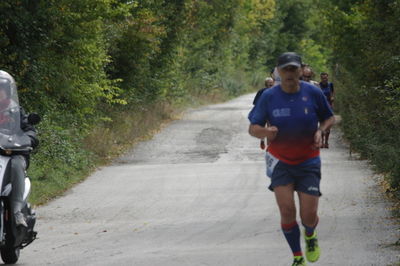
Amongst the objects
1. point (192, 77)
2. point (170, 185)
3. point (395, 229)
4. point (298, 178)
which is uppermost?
point (298, 178)

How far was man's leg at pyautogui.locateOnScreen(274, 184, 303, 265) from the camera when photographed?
8.37 metres

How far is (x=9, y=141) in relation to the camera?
9.30 metres

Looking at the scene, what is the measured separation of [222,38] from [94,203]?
40970mm

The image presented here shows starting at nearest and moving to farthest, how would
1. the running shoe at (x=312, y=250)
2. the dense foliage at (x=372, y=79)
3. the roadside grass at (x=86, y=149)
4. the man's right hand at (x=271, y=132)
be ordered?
the man's right hand at (x=271, y=132) → the running shoe at (x=312, y=250) → the dense foliage at (x=372, y=79) → the roadside grass at (x=86, y=149)

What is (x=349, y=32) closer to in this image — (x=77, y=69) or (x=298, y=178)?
(x=77, y=69)

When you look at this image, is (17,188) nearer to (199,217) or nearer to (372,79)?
(199,217)

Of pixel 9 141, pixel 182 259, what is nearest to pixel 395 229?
pixel 182 259

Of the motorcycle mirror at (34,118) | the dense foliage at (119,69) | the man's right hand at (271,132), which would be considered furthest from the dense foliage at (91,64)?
the man's right hand at (271,132)

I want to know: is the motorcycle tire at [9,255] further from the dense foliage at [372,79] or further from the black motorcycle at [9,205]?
the dense foliage at [372,79]

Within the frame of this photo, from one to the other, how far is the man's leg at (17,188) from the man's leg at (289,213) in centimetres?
256

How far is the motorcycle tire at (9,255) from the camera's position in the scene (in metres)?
9.37

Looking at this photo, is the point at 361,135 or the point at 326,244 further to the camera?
the point at 361,135

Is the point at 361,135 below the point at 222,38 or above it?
above

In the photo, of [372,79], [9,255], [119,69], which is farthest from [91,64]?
[9,255]
